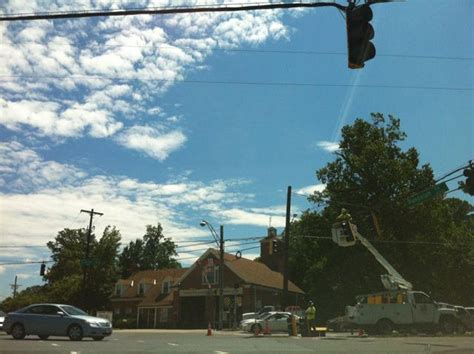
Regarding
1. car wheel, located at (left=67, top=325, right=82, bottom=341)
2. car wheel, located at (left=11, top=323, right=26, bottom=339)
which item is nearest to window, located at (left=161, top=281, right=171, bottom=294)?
car wheel, located at (left=11, top=323, right=26, bottom=339)

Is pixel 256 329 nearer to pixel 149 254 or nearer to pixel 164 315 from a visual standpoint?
pixel 164 315

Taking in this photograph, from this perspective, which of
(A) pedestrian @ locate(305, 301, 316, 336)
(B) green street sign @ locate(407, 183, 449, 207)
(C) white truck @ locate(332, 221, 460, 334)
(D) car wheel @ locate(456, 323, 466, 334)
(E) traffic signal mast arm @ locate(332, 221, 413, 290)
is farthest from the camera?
(D) car wheel @ locate(456, 323, 466, 334)

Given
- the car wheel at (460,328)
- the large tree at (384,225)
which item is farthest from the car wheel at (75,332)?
the large tree at (384,225)

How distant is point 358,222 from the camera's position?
45062 millimetres

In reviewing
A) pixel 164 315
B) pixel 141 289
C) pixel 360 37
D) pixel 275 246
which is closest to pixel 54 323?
pixel 360 37

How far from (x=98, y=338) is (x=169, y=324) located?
35923 mm

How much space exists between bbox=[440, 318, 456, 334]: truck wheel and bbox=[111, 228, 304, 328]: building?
19.4 meters

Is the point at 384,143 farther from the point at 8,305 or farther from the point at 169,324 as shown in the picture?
the point at 8,305

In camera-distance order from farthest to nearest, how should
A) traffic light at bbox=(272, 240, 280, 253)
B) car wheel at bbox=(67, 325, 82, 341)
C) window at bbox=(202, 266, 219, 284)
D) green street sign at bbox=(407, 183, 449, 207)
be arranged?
window at bbox=(202, 266, 219, 284)
traffic light at bbox=(272, 240, 280, 253)
car wheel at bbox=(67, 325, 82, 341)
green street sign at bbox=(407, 183, 449, 207)

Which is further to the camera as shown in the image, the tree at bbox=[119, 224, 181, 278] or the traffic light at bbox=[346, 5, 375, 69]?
the tree at bbox=[119, 224, 181, 278]

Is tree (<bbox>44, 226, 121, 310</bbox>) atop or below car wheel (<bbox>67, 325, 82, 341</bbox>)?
atop

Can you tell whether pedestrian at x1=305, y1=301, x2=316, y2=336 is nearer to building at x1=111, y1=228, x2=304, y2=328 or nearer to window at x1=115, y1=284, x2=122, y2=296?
building at x1=111, y1=228, x2=304, y2=328

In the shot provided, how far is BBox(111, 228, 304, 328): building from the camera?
50.9m

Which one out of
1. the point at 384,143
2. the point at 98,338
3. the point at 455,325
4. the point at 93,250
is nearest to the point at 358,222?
the point at 384,143
